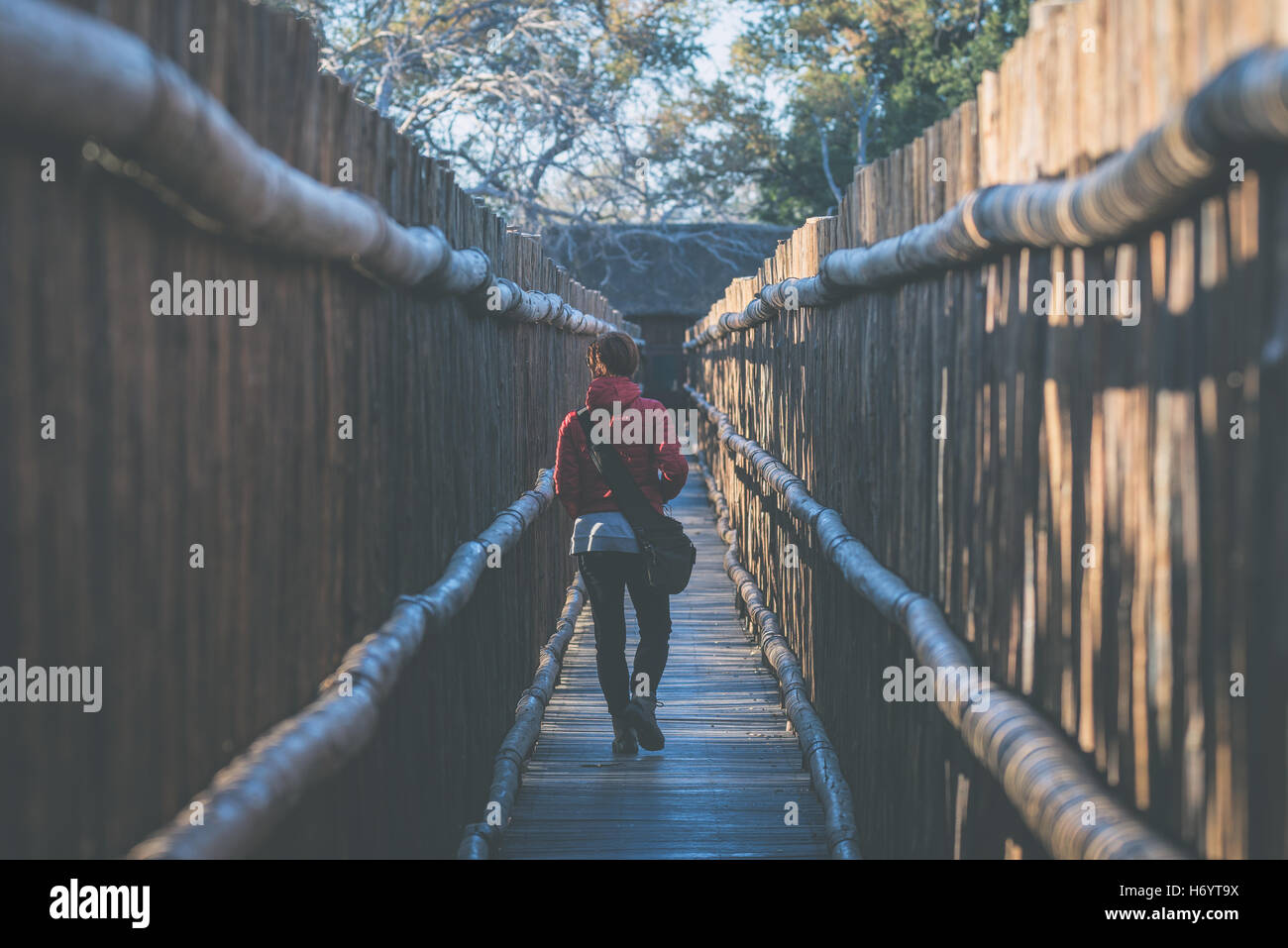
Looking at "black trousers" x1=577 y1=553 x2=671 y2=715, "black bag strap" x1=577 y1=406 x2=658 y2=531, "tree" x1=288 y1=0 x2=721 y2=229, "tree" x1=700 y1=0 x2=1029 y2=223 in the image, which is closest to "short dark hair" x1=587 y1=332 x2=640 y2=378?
"black bag strap" x1=577 y1=406 x2=658 y2=531

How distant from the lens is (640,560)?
566cm

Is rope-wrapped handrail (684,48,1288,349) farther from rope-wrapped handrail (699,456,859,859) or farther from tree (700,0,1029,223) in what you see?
tree (700,0,1029,223)

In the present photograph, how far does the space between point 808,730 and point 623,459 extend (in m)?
1.29

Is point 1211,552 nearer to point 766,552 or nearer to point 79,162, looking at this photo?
point 79,162

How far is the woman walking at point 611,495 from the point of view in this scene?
18.3 feet

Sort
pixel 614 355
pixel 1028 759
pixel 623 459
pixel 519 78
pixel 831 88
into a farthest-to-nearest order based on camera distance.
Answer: pixel 831 88 → pixel 519 78 → pixel 614 355 → pixel 623 459 → pixel 1028 759

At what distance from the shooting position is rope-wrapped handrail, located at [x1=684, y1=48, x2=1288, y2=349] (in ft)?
5.01

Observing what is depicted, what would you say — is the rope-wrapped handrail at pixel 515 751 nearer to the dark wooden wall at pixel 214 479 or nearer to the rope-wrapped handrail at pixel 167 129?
the dark wooden wall at pixel 214 479

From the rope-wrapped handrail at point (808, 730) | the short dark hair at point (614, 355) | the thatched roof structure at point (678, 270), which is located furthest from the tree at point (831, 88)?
the short dark hair at point (614, 355)

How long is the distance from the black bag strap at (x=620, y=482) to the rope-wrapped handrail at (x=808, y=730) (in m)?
1.07

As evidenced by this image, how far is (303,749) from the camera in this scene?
2.45 meters

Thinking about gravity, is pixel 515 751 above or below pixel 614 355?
below

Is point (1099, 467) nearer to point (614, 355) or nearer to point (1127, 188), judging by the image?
point (1127, 188)

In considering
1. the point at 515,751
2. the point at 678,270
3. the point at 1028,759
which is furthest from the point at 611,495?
the point at 678,270
